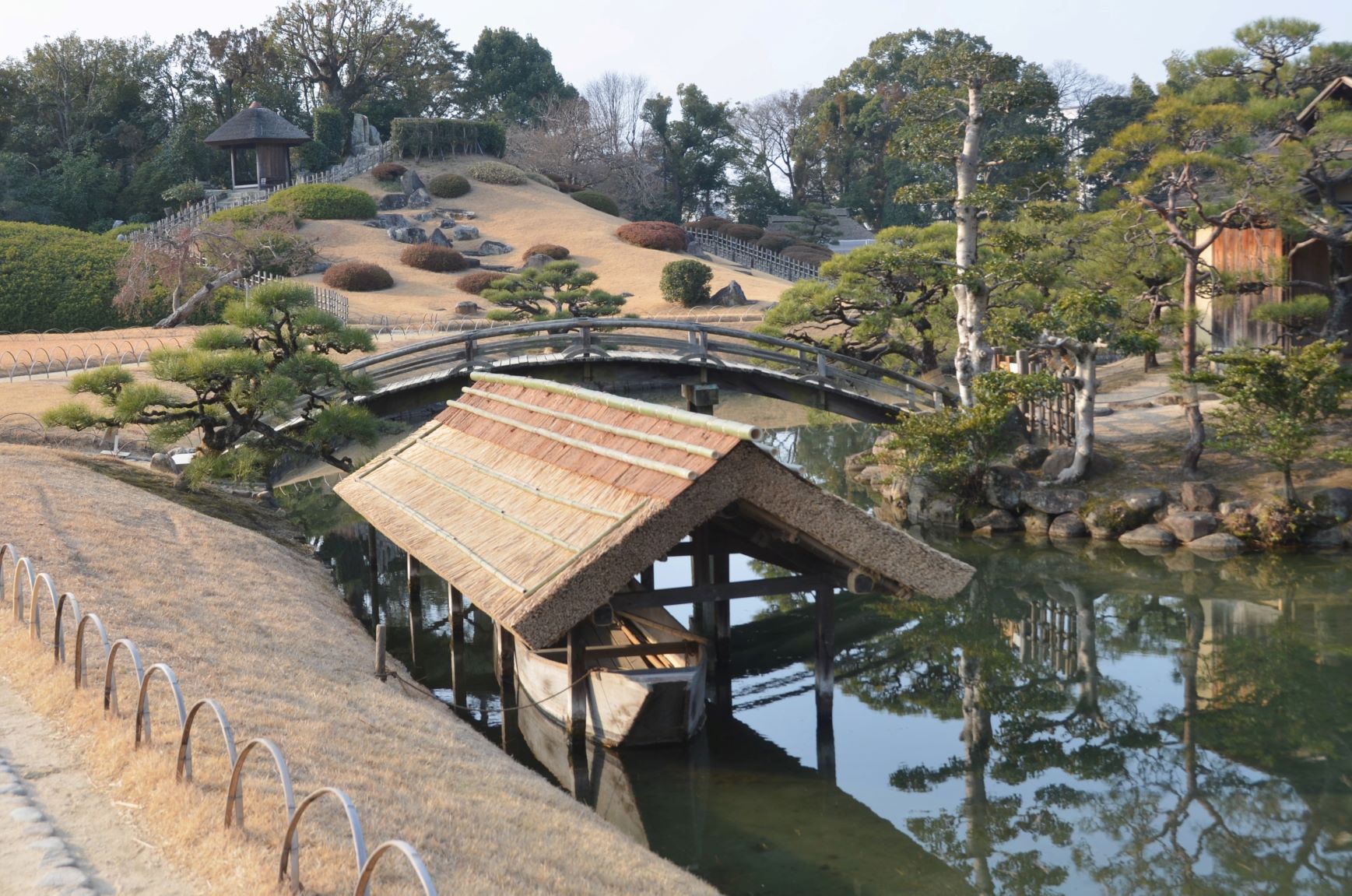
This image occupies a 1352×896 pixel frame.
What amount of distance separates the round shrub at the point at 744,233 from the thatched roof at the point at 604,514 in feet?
147

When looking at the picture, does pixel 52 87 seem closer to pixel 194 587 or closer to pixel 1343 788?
pixel 194 587

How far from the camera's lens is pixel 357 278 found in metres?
44.0

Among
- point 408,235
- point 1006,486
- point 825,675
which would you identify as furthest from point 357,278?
point 825,675

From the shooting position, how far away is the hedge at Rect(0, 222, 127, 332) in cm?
3803

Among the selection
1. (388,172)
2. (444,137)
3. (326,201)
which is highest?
(444,137)

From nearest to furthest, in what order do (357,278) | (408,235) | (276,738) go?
(276,738)
(357,278)
(408,235)

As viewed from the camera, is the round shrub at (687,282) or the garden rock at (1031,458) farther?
the round shrub at (687,282)

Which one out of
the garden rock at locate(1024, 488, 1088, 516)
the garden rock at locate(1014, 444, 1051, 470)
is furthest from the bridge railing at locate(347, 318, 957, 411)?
the garden rock at locate(1024, 488, 1088, 516)

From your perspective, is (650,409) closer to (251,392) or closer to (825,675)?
(825,675)

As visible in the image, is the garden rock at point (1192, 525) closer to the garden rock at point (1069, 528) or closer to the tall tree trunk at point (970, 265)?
the garden rock at point (1069, 528)

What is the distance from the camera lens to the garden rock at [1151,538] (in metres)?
18.4

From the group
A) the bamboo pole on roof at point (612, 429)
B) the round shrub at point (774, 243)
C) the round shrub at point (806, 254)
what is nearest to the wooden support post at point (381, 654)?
the bamboo pole on roof at point (612, 429)

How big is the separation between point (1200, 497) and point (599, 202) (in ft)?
146

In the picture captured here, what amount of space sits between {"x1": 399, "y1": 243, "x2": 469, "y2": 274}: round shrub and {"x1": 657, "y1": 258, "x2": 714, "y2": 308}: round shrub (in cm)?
946
